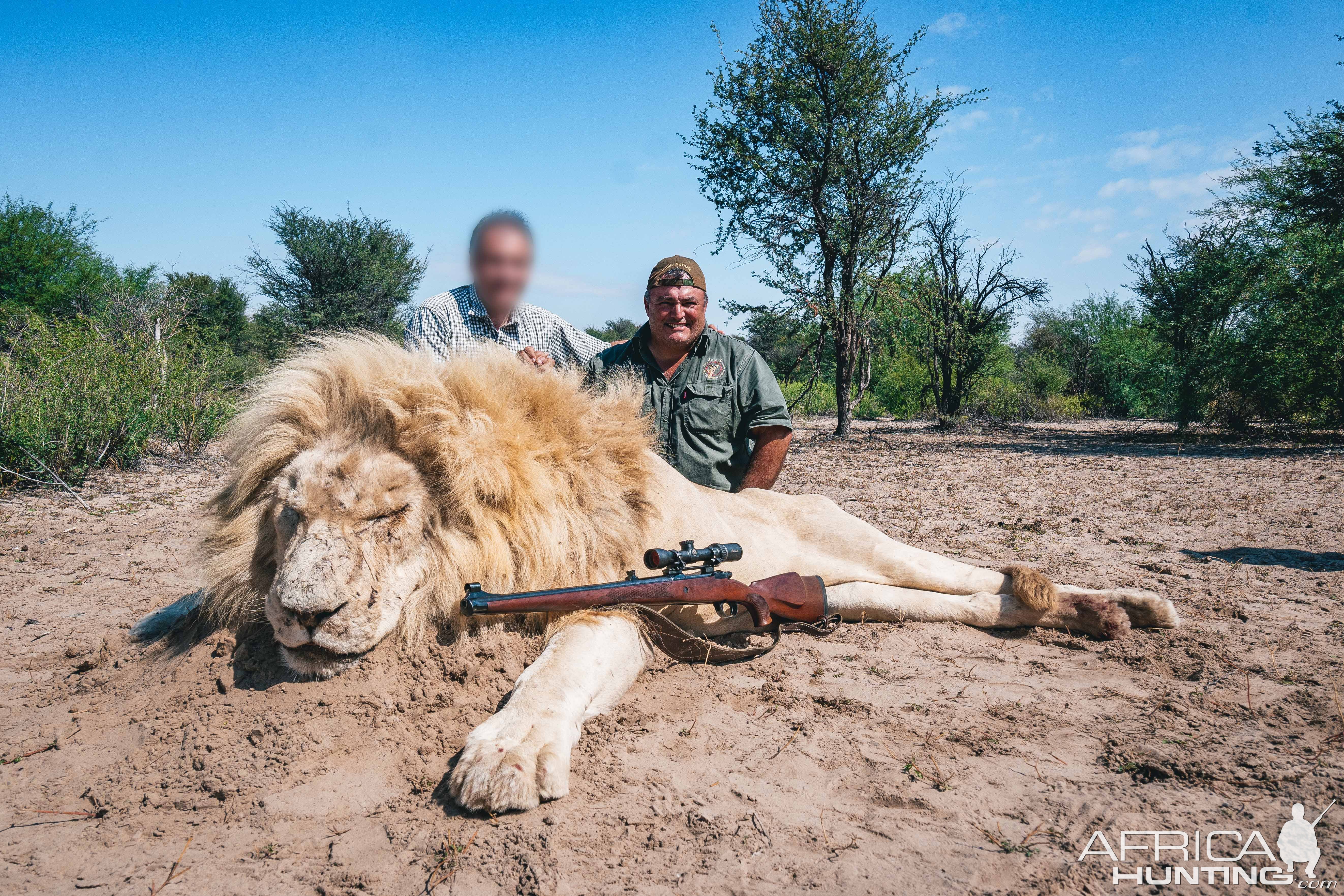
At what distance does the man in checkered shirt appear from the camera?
476 centimetres

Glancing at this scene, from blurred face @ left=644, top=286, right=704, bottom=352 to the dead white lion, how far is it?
1301mm

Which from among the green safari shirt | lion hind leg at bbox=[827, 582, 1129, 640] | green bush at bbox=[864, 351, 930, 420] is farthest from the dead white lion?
green bush at bbox=[864, 351, 930, 420]

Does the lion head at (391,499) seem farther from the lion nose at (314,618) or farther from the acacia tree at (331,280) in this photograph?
the acacia tree at (331,280)

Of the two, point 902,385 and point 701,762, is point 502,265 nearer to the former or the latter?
point 701,762

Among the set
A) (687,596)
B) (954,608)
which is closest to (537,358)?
(687,596)

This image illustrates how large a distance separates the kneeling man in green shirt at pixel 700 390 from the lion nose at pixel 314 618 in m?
2.41

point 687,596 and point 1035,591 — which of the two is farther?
point 1035,591

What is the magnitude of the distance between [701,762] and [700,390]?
258cm

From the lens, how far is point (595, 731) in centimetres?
242

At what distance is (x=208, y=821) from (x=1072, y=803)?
2.47 metres

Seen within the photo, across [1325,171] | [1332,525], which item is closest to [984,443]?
[1325,171]

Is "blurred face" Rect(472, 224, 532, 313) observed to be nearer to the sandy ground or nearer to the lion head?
the lion head

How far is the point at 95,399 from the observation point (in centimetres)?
766

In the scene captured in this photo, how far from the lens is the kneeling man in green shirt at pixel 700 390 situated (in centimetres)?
443
